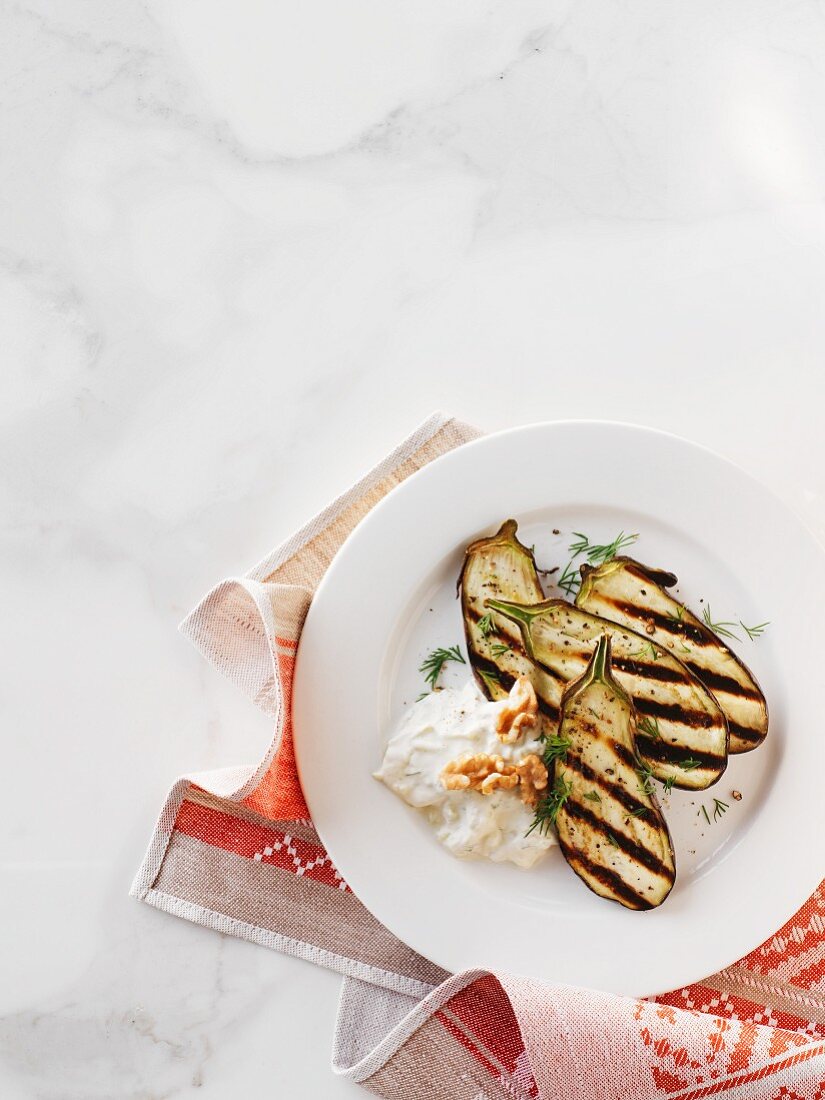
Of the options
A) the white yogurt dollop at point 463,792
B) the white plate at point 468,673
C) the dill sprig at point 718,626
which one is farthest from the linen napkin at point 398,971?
the dill sprig at point 718,626

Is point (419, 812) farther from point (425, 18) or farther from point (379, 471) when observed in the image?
point (425, 18)

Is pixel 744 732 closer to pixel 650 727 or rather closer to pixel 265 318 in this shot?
pixel 650 727

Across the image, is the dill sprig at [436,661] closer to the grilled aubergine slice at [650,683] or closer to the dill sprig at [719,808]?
the grilled aubergine slice at [650,683]

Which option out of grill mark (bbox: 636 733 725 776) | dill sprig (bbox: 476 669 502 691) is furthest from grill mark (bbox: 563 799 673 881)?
dill sprig (bbox: 476 669 502 691)

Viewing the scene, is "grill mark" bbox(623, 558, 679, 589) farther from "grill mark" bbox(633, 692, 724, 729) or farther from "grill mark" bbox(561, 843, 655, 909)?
"grill mark" bbox(561, 843, 655, 909)

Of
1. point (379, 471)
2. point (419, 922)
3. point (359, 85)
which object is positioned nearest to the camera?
point (419, 922)

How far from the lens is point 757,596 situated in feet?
4.66

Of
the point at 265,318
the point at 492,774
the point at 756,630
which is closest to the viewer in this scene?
the point at 492,774

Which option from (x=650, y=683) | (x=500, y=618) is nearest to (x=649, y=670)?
(x=650, y=683)

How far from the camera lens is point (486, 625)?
4.54 feet

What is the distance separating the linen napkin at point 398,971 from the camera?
134cm

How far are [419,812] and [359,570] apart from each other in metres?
0.36

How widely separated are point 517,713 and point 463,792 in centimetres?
14

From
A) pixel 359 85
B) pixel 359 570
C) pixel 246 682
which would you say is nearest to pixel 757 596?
pixel 359 570
